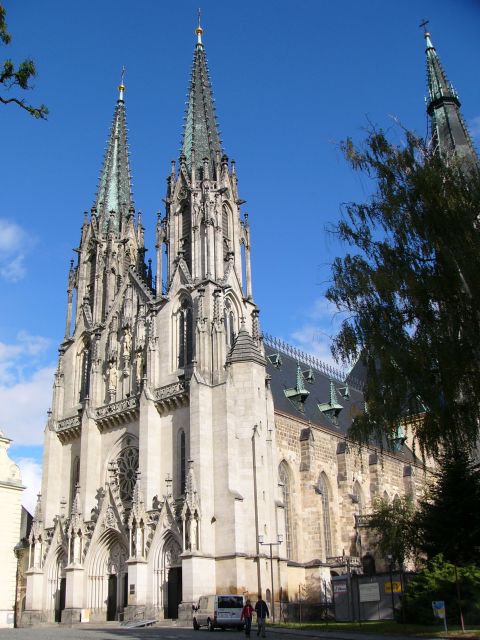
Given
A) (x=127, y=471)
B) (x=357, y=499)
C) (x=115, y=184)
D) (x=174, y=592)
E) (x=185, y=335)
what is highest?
(x=115, y=184)

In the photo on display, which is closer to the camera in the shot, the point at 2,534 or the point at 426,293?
the point at 426,293

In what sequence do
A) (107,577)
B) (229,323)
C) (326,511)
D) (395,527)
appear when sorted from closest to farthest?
1. (107,577)
2. (395,527)
3. (229,323)
4. (326,511)

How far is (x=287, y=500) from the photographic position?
45.0 m

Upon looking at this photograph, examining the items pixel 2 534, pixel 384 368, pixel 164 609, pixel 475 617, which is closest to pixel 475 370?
pixel 384 368

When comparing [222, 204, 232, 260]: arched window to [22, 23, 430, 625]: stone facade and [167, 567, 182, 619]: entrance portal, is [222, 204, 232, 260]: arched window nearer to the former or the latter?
[22, 23, 430, 625]: stone facade

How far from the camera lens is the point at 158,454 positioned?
133 ft

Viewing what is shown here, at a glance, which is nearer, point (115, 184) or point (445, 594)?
point (445, 594)

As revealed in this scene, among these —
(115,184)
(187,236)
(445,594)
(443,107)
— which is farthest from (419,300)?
(443,107)

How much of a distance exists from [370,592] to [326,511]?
65.9 feet

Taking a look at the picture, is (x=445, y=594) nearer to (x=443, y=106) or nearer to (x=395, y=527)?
(x=395, y=527)

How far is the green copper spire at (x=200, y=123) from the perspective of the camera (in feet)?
162

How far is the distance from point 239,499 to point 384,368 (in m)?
16.0

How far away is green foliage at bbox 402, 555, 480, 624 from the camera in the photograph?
25047 millimetres

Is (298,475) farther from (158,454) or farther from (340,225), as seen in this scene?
(340,225)
